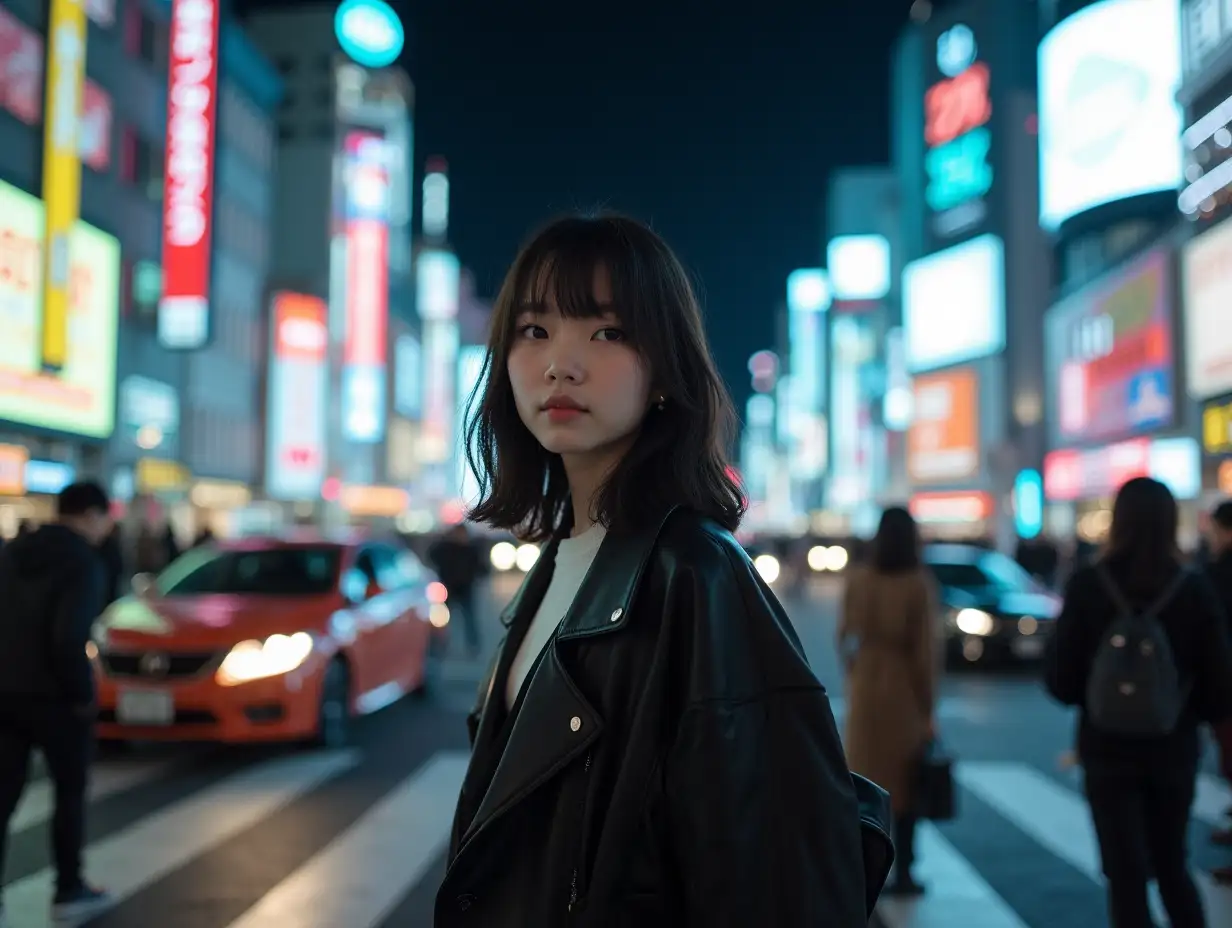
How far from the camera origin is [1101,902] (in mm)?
5207

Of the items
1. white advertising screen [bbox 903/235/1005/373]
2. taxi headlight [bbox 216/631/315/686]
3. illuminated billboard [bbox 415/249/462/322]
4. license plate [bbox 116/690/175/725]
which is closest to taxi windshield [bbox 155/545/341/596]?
taxi headlight [bbox 216/631/315/686]

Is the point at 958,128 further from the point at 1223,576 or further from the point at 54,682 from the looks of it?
the point at 54,682

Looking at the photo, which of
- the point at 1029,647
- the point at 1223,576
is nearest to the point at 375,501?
the point at 1029,647

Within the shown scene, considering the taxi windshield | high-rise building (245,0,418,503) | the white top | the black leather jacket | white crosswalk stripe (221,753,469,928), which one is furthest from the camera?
high-rise building (245,0,418,503)

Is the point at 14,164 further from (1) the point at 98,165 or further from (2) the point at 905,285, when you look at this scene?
(2) the point at 905,285

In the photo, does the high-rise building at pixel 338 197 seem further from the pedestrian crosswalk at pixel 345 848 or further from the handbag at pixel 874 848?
the handbag at pixel 874 848

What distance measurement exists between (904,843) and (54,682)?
3963 millimetres

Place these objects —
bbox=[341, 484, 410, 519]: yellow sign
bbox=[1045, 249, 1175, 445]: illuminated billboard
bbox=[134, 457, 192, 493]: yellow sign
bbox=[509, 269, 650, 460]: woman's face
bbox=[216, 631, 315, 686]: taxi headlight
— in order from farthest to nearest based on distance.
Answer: bbox=[341, 484, 410, 519]: yellow sign, bbox=[1045, 249, 1175, 445]: illuminated billboard, bbox=[134, 457, 192, 493]: yellow sign, bbox=[216, 631, 315, 686]: taxi headlight, bbox=[509, 269, 650, 460]: woman's face

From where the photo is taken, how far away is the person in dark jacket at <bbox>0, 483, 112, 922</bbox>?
4.84m

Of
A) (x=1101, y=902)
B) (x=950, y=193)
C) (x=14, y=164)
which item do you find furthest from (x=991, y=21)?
(x=1101, y=902)

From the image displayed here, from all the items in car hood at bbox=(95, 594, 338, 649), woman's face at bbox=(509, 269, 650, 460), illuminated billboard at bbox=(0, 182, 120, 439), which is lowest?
car hood at bbox=(95, 594, 338, 649)

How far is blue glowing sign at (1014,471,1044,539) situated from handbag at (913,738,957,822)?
45.4m

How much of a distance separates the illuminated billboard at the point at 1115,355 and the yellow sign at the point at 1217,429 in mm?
5336

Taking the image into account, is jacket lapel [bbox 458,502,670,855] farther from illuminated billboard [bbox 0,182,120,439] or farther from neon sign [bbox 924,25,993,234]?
neon sign [bbox 924,25,993,234]
